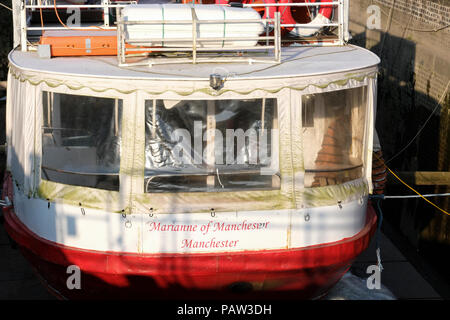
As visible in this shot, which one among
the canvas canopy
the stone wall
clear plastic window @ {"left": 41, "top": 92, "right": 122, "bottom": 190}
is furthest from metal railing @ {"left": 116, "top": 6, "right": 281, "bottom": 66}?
the stone wall

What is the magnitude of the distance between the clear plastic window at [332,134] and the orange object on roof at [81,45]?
243 centimetres

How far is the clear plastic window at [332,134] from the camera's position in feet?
25.6

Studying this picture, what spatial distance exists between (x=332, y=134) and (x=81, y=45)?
3015mm

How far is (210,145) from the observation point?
24.9 ft

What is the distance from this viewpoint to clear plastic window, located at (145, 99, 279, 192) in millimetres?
7434

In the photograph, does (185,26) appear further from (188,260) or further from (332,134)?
(188,260)

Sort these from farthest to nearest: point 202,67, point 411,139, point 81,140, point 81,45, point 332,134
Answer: point 411,139
point 81,45
point 332,134
point 202,67
point 81,140

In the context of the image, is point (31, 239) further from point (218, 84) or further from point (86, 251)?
point (218, 84)

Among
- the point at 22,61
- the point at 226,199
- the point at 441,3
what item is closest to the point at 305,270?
the point at 226,199

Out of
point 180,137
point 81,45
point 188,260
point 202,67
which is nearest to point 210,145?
point 180,137

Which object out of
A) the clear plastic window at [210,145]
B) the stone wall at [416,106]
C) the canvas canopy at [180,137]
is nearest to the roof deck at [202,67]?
the canvas canopy at [180,137]

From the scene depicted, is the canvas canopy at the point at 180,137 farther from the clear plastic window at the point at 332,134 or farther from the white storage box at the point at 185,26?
the white storage box at the point at 185,26

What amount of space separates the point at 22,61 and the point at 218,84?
240 cm

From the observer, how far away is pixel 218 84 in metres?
7.20
